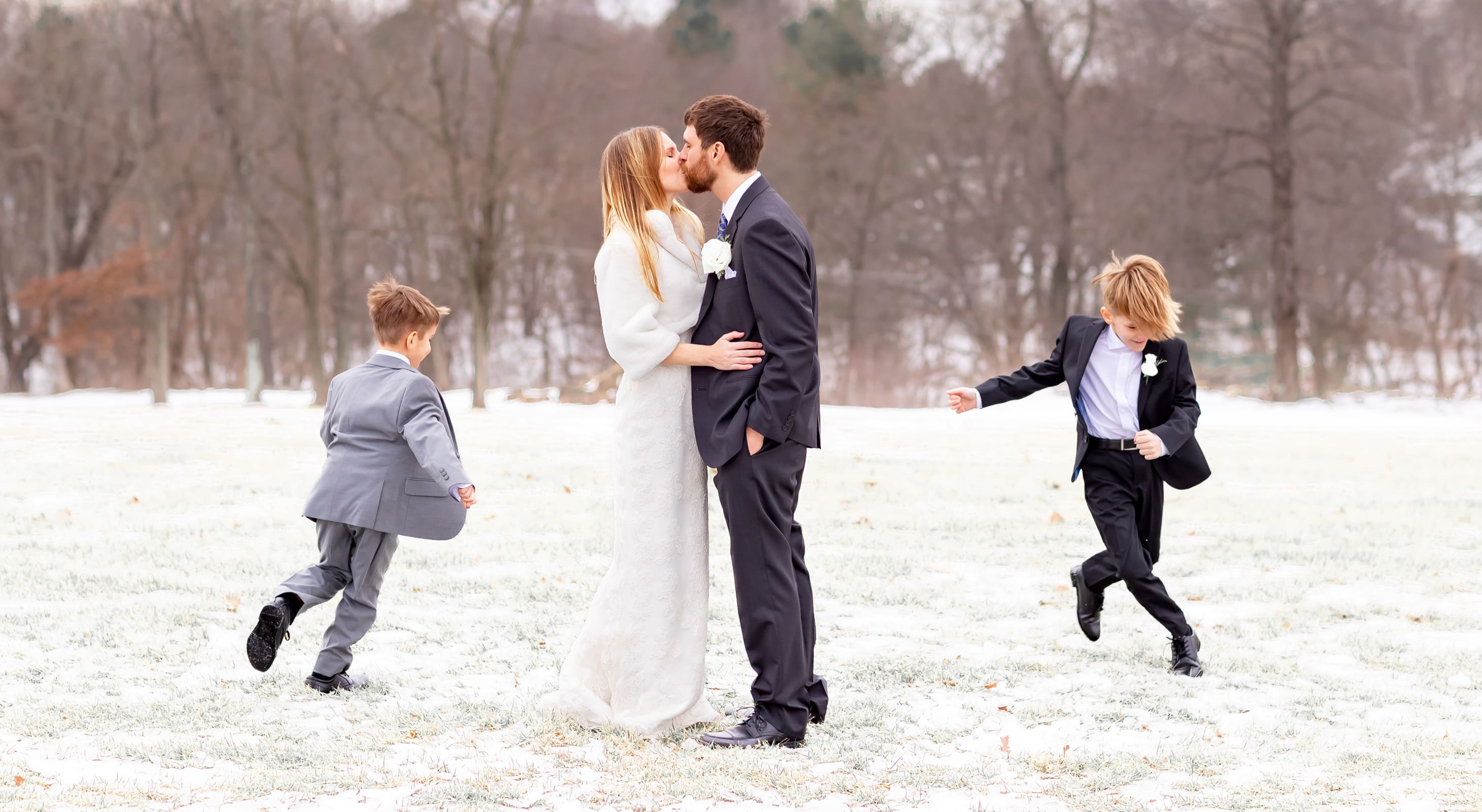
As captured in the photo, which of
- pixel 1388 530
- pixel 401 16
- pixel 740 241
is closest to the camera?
pixel 740 241

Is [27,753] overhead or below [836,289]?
below

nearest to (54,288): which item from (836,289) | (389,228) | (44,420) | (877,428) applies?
(389,228)

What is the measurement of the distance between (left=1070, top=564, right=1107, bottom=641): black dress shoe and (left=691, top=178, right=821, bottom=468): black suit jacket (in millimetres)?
2176

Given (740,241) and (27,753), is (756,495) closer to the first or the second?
(740,241)

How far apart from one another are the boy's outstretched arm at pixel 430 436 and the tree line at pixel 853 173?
24885 millimetres

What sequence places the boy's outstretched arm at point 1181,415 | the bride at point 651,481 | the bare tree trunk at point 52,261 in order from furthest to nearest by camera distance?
the bare tree trunk at point 52,261
the boy's outstretched arm at point 1181,415
the bride at point 651,481

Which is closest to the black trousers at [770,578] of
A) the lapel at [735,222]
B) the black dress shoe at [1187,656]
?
the lapel at [735,222]

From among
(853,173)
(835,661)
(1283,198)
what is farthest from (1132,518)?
(853,173)

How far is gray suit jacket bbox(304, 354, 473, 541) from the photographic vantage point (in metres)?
4.96

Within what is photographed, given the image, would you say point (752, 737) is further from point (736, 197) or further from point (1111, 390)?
point (1111, 390)

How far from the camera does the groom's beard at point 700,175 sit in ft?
14.6

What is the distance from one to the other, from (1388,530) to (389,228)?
97.1ft

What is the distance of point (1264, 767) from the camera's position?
14.2 feet

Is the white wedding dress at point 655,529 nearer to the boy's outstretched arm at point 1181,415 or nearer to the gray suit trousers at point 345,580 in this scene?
the gray suit trousers at point 345,580
